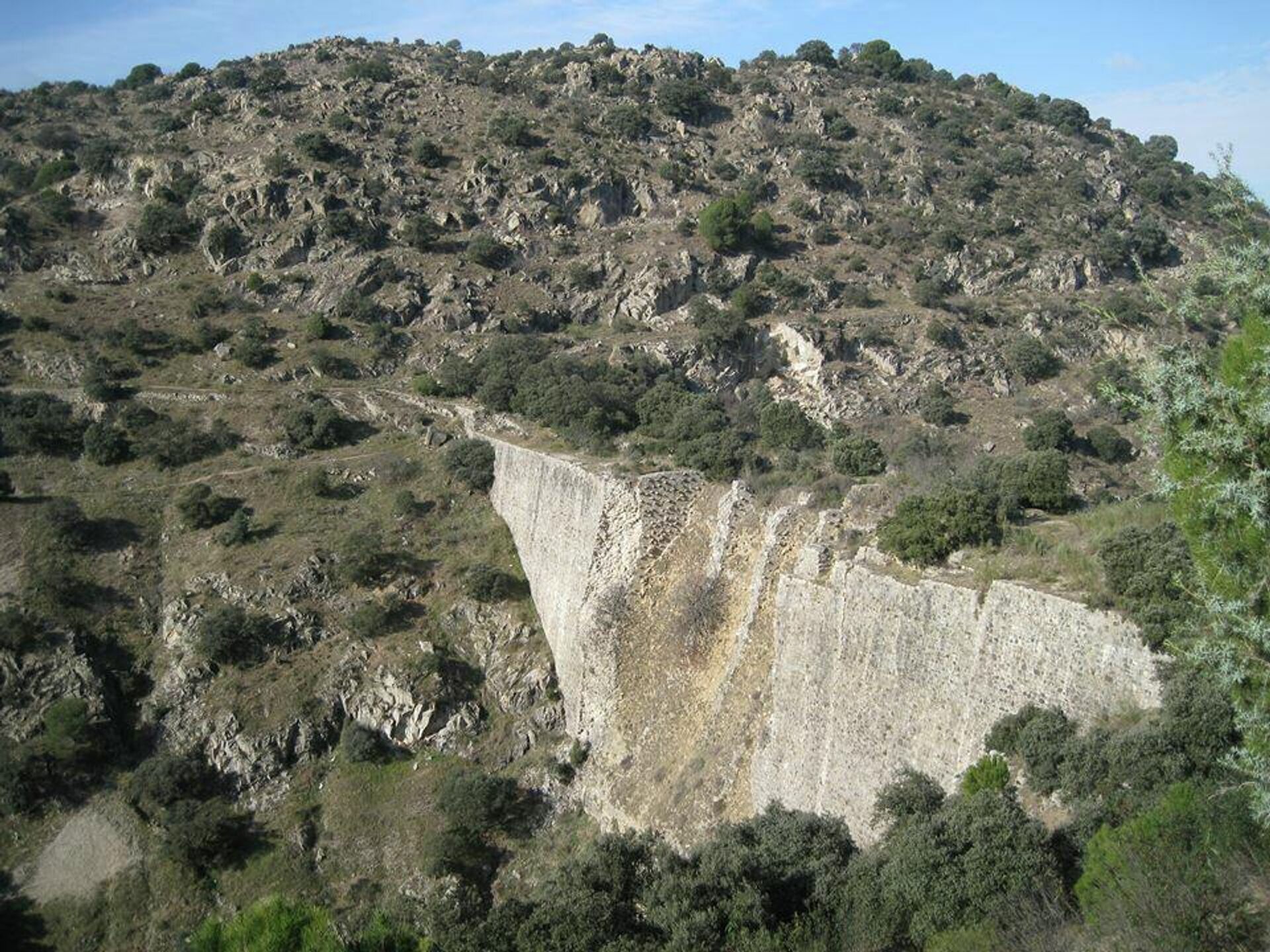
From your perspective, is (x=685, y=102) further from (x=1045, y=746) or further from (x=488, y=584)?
(x=1045, y=746)

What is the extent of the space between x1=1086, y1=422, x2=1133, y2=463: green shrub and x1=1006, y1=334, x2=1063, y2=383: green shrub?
8.15 m

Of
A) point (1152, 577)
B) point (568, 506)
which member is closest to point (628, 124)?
point (568, 506)

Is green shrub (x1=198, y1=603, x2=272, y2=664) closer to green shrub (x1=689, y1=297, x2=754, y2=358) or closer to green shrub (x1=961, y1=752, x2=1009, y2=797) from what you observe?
green shrub (x1=961, y1=752, x2=1009, y2=797)

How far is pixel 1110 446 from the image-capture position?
3897cm

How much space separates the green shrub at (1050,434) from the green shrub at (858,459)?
10556mm

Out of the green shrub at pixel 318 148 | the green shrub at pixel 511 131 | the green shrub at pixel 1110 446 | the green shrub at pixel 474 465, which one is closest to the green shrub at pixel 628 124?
the green shrub at pixel 511 131

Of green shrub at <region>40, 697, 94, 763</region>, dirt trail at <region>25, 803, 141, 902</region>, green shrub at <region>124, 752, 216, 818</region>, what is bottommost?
dirt trail at <region>25, 803, 141, 902</region>

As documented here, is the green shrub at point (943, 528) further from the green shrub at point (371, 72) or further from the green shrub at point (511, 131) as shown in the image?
the green shrub at point (371, 72)

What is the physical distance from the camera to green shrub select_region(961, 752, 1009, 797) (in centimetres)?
1652

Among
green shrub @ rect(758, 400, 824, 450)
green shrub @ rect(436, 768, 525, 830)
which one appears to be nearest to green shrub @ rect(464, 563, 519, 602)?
green shrub @ rect(436, 768, 525, 830)

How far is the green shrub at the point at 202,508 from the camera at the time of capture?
124 feet

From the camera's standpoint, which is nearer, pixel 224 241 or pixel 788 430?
pixel 788 430

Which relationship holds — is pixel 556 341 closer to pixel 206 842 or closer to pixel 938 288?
pixel 938 288

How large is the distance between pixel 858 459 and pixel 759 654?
7.73 metres
